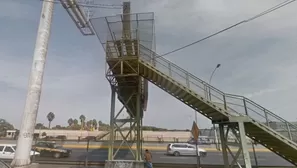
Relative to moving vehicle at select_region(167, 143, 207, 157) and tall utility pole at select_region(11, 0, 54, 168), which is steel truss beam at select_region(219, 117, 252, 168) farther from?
moving vehicle at select_region(167, 143, 207, 157)

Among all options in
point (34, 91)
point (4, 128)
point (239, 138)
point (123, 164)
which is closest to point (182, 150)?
point (123, 164)

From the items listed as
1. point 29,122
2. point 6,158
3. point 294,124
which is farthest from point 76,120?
point 294,124

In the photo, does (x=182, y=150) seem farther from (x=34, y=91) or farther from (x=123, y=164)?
(x=34, y=91)

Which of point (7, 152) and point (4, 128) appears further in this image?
point (4, 128)

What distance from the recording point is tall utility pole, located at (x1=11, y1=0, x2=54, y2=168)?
10.6 m

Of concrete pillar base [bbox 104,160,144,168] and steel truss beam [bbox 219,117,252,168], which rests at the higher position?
steel truss beam [bbox 219,117,252,168]

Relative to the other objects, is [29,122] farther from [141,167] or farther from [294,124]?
[294,124]

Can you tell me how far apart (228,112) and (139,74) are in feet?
18.9

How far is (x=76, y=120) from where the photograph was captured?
10825 centimetres

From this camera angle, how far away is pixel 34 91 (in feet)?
37.5

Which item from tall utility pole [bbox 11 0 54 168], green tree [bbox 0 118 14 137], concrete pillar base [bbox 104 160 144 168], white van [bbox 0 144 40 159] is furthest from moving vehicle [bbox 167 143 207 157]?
green tree [bbox 0 118 14 137]

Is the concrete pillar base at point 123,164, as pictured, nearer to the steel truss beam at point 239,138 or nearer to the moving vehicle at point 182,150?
the steel truss beam at point 239,138

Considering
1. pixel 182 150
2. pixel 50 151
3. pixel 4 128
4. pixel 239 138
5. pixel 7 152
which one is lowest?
pixel 182 150

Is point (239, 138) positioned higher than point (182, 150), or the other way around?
point (239, 138)
